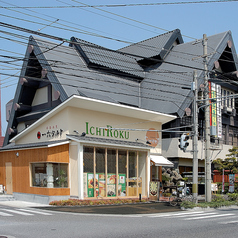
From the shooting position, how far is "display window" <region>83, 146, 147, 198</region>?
24.6m

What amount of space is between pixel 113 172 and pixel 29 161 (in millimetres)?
5997

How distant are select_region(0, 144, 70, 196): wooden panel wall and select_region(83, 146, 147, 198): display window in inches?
61.7

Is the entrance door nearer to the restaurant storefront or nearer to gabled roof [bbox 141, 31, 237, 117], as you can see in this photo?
the restaurant storefront

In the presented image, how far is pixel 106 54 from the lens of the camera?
35.2 metres

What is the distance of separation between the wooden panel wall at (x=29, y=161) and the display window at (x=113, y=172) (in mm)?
1566

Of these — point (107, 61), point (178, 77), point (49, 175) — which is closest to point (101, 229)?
point (49, 175)

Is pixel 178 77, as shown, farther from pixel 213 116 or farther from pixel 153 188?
pixel 153 188

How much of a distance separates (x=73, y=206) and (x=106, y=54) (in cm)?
1773

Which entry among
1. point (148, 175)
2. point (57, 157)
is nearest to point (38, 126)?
point (57, 157)

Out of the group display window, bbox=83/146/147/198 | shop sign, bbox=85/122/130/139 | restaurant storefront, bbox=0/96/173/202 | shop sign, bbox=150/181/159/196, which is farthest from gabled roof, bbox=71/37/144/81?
shop sign, bbox=150/181/159/196

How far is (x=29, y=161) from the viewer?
2483 centimetres

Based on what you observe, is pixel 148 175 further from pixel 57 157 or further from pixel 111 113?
pixel 57 157

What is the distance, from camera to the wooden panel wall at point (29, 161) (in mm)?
23422

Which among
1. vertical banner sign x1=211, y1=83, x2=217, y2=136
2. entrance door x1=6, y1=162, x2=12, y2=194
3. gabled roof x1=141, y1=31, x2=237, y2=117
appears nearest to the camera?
entrance door x1=6, y1=162, x2=12, y2=194
